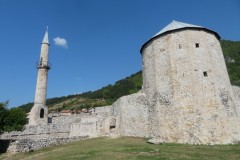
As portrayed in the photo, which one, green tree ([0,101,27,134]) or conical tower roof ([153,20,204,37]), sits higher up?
conical tower roof ([153,20,204,37])

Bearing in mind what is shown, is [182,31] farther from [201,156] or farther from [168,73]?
[201,156]

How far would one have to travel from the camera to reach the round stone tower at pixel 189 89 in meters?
19.3

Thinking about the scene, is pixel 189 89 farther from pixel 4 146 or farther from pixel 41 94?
pixel 41 94

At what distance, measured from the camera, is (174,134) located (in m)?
19.8

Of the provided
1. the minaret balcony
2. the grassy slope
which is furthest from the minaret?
the grassy slope

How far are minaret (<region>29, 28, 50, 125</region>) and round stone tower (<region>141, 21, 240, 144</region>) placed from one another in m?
16.7

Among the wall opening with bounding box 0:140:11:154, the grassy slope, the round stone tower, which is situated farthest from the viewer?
the grassy slope

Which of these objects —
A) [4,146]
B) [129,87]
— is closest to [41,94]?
[4,146]

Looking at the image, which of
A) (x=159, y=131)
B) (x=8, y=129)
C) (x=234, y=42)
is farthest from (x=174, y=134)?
(x=234, y=42)

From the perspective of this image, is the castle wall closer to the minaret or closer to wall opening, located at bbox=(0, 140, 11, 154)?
wall opening, located at bbox=(0, 140, 11, 154)

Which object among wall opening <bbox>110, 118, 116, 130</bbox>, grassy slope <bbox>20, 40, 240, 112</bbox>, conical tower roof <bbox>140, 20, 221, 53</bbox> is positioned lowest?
wall opening <bbox>110, 118, 116, 130</bbox>

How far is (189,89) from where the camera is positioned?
20.4 meters

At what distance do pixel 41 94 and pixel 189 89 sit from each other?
22081 millimetres

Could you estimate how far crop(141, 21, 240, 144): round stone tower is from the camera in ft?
63.5
